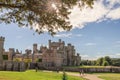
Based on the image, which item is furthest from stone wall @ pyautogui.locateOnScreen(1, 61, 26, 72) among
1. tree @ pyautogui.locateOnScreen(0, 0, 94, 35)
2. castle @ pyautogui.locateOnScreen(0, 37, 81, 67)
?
tree @ pyautogui.locateOnScreen(0, 0, 94, 35)

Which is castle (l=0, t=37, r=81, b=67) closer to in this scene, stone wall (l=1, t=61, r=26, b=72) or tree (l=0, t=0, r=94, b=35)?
stone wall (l=1, t=61, r=26, b=72)

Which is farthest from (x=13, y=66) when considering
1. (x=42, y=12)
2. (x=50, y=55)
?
(x=42, y=12)

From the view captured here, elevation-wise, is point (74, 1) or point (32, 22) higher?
point (74, 1)

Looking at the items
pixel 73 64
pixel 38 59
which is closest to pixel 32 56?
pixel 38 59

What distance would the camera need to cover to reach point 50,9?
1714cm

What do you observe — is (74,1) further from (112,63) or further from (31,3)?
(112,63)

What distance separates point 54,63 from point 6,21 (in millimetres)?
67137

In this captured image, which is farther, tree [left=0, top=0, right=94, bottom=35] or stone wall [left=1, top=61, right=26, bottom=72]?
stone wall [left=1, top=61, right=26, bottom=72]

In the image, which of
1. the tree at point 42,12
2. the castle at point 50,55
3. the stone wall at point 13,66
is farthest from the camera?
the castle at point 50,55

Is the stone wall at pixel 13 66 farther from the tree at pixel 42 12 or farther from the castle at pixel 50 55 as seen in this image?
the tree at pixel 42 12

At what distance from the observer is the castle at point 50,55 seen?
86.1 meters

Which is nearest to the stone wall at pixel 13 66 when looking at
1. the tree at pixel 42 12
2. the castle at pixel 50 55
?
the castle at pixel 50 55

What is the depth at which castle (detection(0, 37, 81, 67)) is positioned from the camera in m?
86.1

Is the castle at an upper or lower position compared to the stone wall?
upper
